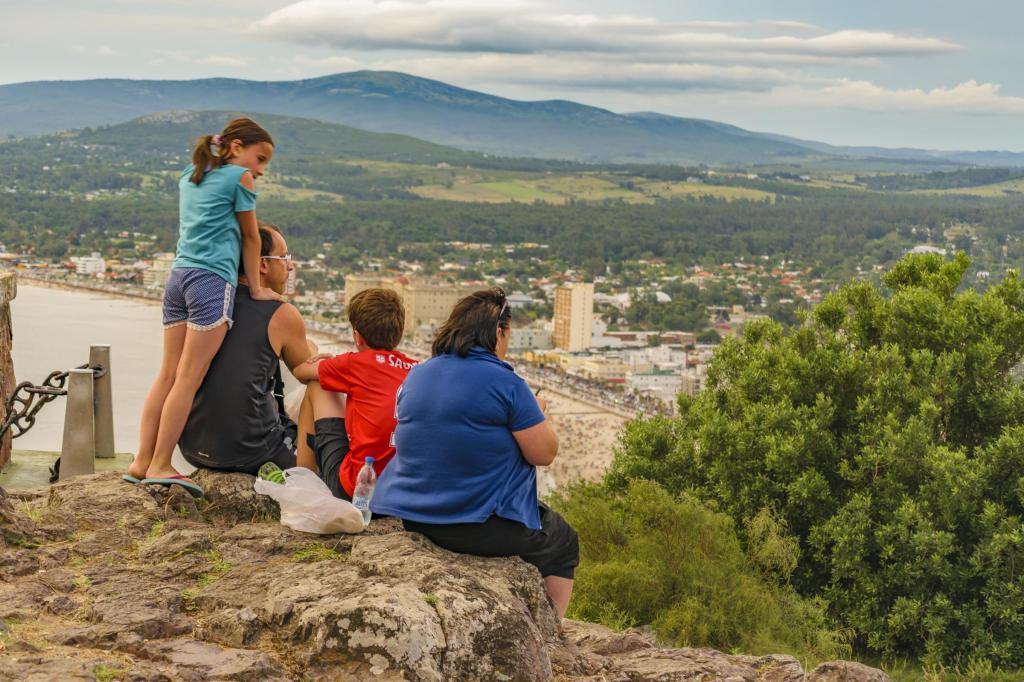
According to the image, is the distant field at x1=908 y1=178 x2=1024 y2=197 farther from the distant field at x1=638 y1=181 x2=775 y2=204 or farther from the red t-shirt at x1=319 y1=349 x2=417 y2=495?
the red t-shirt at x1=319 y1=349 x2=417 y2=495

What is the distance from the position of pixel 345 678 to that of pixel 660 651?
106cm

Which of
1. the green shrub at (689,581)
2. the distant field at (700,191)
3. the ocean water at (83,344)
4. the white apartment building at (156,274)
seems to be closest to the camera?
the green shrub at (689,581)

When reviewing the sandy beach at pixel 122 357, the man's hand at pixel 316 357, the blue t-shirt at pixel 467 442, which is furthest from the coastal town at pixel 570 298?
the blue t-shirt at pixel 467 442

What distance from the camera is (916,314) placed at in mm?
9305

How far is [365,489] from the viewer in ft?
11.4

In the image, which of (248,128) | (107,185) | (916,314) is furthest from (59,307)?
(107,185)

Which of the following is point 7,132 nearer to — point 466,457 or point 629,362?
point 629,362

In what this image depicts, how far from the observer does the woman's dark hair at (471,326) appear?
3.20 meters

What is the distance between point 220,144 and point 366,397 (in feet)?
3.02

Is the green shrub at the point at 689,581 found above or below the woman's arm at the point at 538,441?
below

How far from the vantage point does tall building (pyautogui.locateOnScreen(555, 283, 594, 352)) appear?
6944cm

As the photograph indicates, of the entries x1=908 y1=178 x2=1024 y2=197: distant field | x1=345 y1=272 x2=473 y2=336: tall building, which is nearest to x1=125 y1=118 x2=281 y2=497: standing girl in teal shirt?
x1=345 y1=272 x2=473 y2=336: tall building

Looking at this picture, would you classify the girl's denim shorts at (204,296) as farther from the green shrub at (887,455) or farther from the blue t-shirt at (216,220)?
the green shrub at (887,455)

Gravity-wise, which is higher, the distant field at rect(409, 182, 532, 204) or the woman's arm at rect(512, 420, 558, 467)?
the woman's arm at rect(512, 420, 558, 467)
